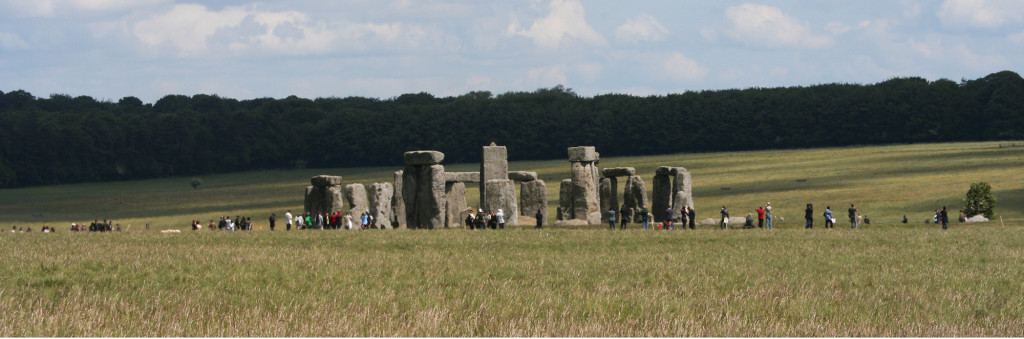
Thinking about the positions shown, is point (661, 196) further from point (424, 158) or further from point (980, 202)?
point (424, 158)

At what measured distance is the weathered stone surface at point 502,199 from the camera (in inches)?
1705

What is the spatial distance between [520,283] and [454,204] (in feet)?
83.8

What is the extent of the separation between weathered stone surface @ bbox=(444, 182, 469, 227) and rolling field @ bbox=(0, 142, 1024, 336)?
32.5 feet

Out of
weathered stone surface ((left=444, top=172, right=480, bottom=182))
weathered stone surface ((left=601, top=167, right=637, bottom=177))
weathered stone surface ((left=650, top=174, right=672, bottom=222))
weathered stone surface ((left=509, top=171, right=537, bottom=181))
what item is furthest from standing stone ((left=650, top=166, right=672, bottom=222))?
weathered stone surface ((left=444, top=172, right=480, bottom=182))

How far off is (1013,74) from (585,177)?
233 feet

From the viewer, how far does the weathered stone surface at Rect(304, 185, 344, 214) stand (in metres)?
44.7

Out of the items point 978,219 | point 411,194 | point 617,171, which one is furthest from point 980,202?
point 411,194

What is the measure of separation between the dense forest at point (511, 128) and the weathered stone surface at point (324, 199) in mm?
68962

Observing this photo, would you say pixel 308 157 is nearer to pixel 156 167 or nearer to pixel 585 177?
pixel 156 167

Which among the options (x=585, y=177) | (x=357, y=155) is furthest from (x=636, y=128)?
(x=585, y=177)

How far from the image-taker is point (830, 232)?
33031 millimetres

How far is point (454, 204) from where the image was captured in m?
44.2

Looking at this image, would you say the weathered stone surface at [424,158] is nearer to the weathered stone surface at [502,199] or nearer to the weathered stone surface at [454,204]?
the weathered stone surface at [454,204]

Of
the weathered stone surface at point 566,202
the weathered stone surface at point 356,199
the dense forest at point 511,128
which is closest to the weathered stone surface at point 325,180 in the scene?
the weathered stone surface at point 356,199
